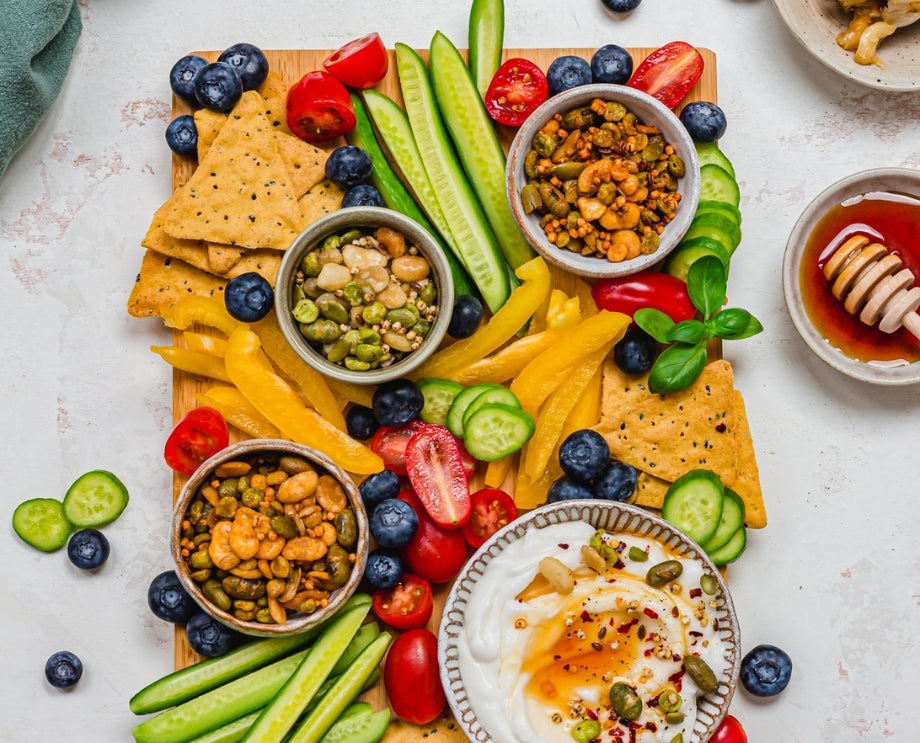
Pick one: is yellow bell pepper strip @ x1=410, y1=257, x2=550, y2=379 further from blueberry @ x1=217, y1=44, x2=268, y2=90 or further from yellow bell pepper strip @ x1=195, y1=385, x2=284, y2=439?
blueberry @ x1=217, y1=44, x2=268, y2=90

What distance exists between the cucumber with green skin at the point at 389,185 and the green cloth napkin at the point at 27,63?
39.5 inches

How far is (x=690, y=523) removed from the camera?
312 cm

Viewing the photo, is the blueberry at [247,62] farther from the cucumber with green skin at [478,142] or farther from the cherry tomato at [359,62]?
the cucumber with green skin at [478,142]

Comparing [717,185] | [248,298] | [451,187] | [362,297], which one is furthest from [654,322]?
[248,298]

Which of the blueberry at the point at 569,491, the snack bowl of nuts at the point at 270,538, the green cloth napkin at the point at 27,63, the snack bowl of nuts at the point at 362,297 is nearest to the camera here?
the snack bowl of nuts at the point at 270,538

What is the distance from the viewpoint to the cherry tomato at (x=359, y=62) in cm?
326

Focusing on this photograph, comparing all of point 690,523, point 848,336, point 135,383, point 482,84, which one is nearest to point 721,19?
point 482,84

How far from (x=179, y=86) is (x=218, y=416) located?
1.10m

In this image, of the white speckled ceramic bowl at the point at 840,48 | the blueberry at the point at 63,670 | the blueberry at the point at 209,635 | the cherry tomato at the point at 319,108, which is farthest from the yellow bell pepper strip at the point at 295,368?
the white speckled ceramic bowl at the point at 840,48

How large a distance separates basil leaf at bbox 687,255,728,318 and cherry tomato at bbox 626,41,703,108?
2.01 feet

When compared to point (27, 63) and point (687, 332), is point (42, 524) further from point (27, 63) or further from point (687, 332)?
point (687, 332)

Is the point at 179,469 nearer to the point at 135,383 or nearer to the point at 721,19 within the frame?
the point at 135,383

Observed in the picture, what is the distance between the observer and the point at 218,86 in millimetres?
3199

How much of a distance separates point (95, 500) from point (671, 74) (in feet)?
7.80
